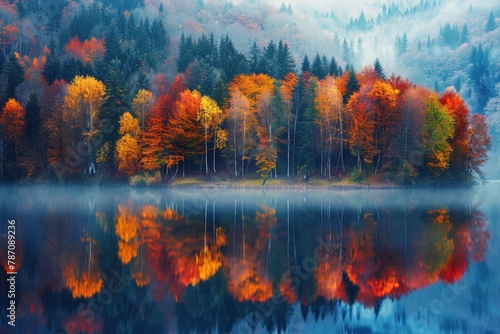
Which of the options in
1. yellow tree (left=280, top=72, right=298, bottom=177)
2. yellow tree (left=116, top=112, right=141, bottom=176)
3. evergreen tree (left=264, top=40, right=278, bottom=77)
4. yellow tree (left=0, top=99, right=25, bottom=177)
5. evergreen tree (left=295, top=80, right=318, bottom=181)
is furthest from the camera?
evergreen tree (left=264, top=40, right=278, bottom=77)

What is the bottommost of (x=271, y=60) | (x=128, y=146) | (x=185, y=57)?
(x=128, y=146)

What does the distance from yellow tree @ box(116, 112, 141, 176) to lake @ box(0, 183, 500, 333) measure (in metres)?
41.2

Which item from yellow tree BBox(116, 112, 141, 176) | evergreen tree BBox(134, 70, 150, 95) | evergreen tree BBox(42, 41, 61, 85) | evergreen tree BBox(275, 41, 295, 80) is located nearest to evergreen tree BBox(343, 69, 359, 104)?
evergreen tree BBox(275, 41, 295, 80)

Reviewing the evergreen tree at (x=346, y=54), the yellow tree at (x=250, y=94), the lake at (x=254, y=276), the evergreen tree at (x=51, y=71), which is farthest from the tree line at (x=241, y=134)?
the evergreen tree at (x=346, y=54)

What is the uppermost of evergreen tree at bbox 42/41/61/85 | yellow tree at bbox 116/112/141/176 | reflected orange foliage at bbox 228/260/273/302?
evergreen tree at bbox 42/41/61/85

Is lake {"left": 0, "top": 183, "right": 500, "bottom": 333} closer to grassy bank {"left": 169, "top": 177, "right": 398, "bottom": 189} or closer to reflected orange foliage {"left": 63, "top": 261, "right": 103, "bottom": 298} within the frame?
reflected orange foliage {"left": 63, "top": 261, "right": 103, "bottom": 298}

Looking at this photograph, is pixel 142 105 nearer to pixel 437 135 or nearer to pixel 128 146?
pixel 128 146

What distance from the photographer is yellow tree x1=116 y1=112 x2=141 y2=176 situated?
7556 cm

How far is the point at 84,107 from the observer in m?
77.4

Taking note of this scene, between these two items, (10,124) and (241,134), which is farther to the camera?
(241,134)

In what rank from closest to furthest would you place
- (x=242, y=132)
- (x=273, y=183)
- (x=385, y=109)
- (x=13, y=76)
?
(x=385, y=109) → (x=273, y=183) → (x=242, y=132) → (x=13, y=76)

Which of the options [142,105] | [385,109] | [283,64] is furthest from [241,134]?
[283,64]

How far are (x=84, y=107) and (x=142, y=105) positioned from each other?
8.62 m

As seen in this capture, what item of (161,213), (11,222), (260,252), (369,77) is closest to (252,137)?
(369,77)
